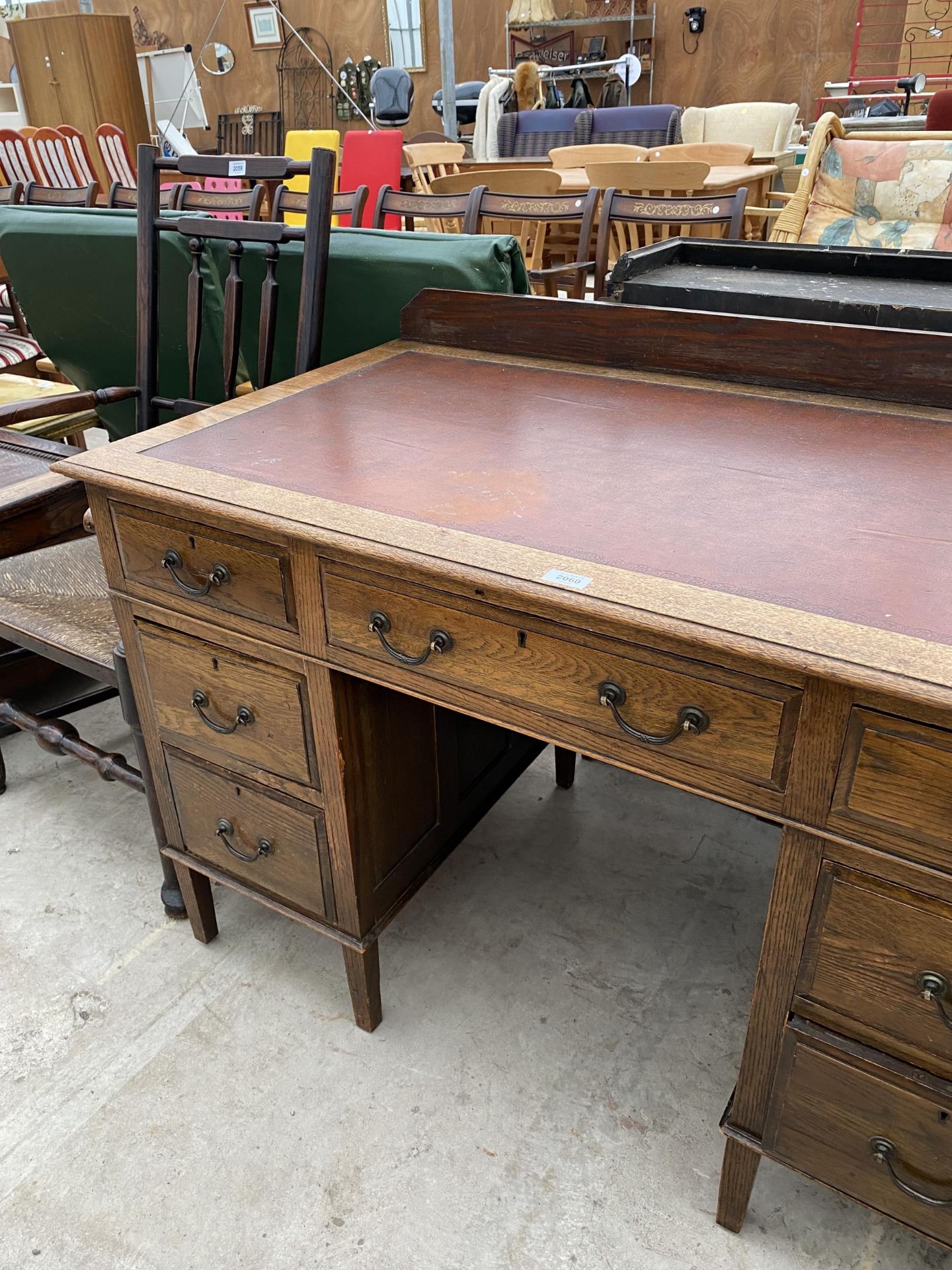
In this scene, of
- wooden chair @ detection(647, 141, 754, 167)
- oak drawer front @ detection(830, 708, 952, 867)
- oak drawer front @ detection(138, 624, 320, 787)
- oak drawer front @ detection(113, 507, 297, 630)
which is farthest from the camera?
wooden chair @ detection(647, 141, 754, 167)

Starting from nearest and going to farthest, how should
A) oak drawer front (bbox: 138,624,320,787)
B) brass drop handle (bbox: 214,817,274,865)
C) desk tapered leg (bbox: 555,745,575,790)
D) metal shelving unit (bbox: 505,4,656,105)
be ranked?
1. oak drawer front (bbox: 138,624,320,787)
2. brass drop handle (bbox: 214,817,274,865)
3. desk tapered leg (bbox: 555,745,575,790)
4. metal shelving unit (bbox: 505,4,656,105)

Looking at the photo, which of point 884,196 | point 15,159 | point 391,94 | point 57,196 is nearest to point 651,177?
point 884,196

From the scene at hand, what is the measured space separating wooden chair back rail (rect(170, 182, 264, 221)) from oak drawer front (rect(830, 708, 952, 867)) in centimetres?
179

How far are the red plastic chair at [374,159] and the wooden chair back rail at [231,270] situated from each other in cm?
352

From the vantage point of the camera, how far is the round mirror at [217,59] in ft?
34.3

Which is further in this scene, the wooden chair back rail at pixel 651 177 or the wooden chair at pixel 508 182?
the wooden chair at pixel 508 182

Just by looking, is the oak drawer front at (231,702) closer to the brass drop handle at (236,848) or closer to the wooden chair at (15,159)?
the brass drop handle at (236,848)

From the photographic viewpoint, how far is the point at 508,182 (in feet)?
11.8

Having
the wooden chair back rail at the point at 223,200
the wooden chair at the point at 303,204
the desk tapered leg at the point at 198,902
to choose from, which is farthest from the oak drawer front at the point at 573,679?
the wooden chair at the point at 303,204

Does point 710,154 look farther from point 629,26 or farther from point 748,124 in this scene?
point 629,26

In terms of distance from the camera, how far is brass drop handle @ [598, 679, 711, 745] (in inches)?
30.3

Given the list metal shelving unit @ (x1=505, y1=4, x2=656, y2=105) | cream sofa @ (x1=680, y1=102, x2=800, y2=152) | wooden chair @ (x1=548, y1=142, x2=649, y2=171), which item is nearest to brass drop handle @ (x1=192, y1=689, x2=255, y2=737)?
wooden chair @ (x1=548, y1=142, x2=649, y2=171)

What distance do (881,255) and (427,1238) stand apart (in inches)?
64.2

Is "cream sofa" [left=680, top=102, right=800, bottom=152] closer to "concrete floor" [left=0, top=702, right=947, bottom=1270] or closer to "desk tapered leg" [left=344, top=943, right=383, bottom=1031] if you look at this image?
"concrete floor" [left=0, top=702, right=947, bottom=1270]
